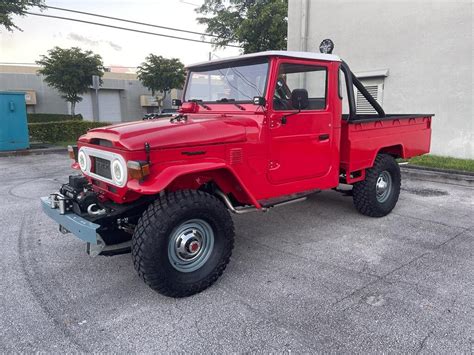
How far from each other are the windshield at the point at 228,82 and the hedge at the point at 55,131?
36.1 ft

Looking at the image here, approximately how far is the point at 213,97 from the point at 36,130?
38.4ft

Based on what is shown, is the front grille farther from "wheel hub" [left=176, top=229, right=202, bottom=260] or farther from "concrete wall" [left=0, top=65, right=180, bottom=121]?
"concrete wall" [left=0, top=65, right=180, bottom=121]

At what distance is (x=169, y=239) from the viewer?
9.93 ft

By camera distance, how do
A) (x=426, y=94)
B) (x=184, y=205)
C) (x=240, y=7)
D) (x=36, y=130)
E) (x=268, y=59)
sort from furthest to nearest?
(x=240, y=7) < (x=36, y=130) < (x=426, y=94) < (x=268, y=59) < (x=184, y=205)

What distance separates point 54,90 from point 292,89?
3011 cm

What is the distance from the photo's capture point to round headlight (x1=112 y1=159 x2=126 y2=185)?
9.98 feet

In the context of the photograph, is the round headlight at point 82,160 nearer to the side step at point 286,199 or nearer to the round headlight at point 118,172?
the round headlight at point 118,172

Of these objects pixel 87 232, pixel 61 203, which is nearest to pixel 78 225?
pixel 87 232

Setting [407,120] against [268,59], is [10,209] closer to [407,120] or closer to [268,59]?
[268,59]

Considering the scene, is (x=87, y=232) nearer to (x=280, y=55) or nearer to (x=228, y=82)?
(x=228, y=82)

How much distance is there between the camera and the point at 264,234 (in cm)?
469

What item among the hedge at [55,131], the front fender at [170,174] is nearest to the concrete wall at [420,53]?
the front fender at [170,174]

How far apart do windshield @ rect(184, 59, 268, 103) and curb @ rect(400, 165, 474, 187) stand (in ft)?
18.6

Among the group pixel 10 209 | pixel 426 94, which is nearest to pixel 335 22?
pixel 426 94
